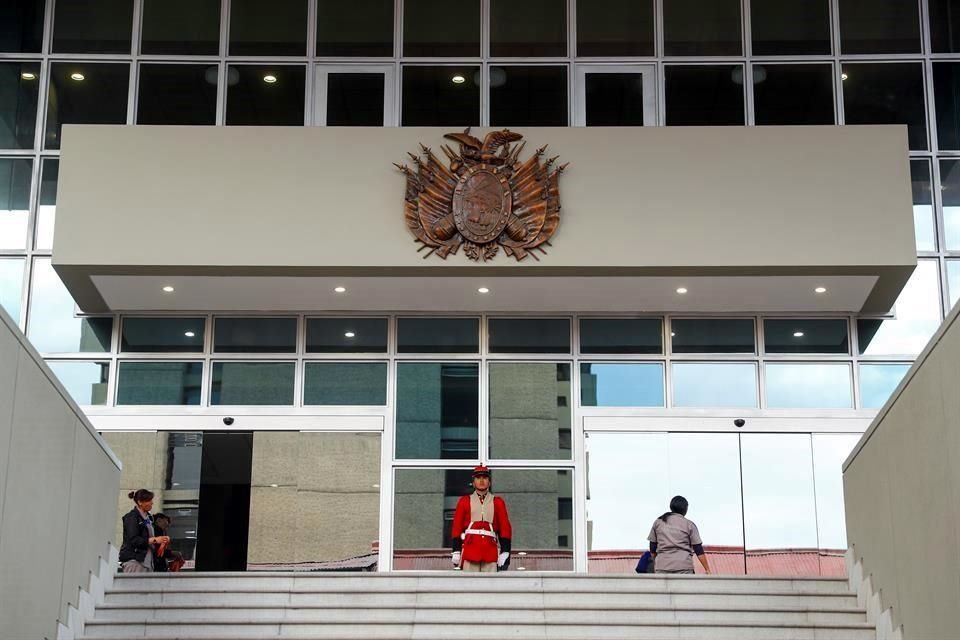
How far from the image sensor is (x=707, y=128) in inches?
658

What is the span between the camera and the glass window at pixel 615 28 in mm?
18562

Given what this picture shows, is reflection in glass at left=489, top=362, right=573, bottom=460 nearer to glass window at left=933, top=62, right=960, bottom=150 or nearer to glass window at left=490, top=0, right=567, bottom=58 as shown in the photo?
glass window at left=490, top=0, right=567, bottom=58

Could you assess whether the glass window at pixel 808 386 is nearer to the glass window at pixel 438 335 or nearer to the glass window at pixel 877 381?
the glass window at pixel 877 381

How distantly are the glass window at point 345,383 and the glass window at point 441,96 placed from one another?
10.5 ft

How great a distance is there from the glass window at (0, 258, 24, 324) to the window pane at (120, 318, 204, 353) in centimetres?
134

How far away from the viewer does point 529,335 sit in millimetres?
17922

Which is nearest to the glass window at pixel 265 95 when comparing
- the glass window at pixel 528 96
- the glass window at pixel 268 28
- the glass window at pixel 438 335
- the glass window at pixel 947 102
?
the glass window at pixel 268 28

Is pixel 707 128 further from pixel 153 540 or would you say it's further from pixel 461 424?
pixel 153 540

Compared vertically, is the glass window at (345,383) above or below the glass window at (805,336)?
below

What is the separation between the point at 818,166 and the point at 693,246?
179 cm

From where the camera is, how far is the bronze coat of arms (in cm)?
1652

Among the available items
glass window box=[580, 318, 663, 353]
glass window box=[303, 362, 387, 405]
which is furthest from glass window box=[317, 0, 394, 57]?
glass window box=[580, 318, 663, 353]

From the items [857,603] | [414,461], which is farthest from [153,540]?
[857,603]

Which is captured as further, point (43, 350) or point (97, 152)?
point (43, 350)
